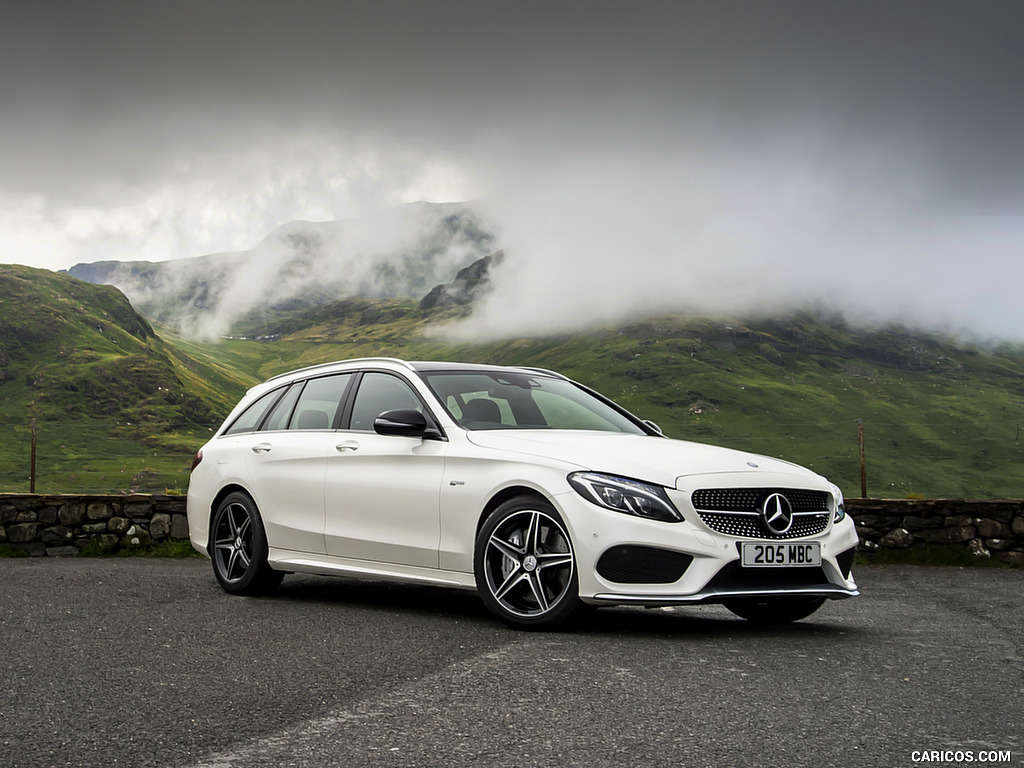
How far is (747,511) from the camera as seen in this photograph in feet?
19.5

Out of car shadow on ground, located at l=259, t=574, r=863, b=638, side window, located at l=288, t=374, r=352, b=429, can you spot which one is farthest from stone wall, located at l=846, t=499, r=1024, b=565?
side window, located at l=288, t=374, r=352, b=429

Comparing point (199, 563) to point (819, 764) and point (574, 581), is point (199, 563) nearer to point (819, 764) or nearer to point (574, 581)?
point (574, 581)

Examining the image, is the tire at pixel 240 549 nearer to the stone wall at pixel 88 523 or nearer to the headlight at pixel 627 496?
the headlight at pixel 627 496

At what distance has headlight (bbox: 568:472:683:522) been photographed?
5.73m

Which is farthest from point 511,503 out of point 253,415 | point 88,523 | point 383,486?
point 88,523

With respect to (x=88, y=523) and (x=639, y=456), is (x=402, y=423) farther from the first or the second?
(x=88, y=523)

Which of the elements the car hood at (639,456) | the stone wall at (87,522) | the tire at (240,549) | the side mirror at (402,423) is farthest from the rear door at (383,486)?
the stone wall at (87,522)

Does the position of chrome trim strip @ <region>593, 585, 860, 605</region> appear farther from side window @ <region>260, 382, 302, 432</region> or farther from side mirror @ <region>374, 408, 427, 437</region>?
side window @ <region>260, 382, 302, 432</region>

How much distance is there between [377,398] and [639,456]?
231 cm

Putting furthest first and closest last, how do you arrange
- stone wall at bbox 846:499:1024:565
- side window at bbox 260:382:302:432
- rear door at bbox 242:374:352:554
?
stone wall at bbox 846:499:1024:565 → side window at bbox 260:382:302:432 → rear door at bbox 242:374:352:554

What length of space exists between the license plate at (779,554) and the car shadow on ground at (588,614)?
49 centimetres

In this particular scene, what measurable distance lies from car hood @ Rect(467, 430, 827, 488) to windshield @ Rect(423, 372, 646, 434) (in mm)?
281

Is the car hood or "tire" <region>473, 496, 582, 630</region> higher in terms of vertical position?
the car hood
